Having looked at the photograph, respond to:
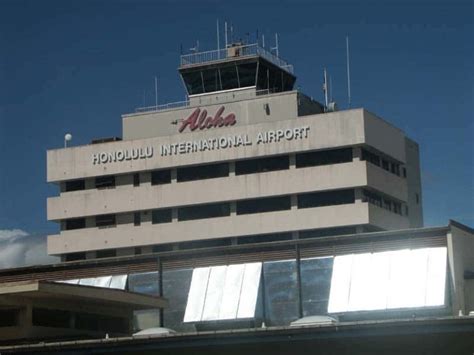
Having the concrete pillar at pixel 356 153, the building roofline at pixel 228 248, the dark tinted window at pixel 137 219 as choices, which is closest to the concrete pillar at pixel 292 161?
the concrete pillar at pixel 356 153

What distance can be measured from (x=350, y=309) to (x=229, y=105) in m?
54.6

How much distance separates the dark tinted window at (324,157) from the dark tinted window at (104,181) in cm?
2233

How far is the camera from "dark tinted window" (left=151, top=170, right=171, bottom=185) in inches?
4779

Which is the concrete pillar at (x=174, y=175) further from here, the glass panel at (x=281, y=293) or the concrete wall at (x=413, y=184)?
the glass panel at (x=281, y=293)

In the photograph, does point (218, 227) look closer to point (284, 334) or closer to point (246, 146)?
point (246, 146)

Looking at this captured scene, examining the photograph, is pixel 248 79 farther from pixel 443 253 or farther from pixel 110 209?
pixel 443 253

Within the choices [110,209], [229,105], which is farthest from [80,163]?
[229,105]

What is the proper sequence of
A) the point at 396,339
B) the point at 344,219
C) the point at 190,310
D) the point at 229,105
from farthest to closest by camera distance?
the point at 229,105 < the point at 344,219 < the point at 190,310 < the point at 396,339

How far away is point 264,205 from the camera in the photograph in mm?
115562

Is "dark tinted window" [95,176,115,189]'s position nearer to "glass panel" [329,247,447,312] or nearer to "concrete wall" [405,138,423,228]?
"concrete wall" [405,138,423,228]

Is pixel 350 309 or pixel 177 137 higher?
pixel 177 137

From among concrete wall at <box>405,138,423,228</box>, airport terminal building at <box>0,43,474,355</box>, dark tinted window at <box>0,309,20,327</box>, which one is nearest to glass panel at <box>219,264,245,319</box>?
airport terminal building at <box>0,43,474,355</box>

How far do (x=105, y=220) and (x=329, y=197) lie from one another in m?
26.6

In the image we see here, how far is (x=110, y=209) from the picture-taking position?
404 feet
